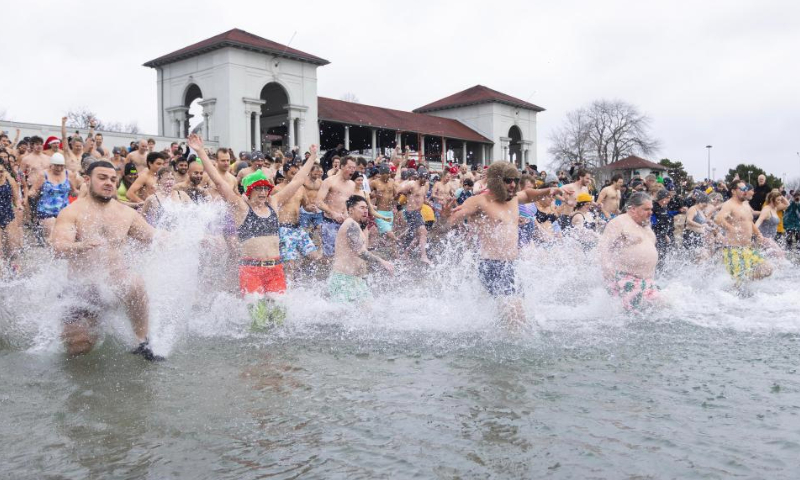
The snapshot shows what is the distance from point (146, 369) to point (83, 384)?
1.58 feet

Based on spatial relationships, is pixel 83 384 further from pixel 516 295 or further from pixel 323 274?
pixel 323 274

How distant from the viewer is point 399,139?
40.7m

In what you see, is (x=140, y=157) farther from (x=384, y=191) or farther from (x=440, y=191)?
(x=440, y=191)

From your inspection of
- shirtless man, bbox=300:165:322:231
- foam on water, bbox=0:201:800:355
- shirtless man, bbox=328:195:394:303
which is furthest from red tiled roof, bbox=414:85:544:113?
shirtless man, bbox=328:195:394:303

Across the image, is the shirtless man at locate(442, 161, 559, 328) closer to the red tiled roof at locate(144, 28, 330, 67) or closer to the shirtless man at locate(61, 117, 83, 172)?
the shirtless man at locate(61, 117, 83, 172)

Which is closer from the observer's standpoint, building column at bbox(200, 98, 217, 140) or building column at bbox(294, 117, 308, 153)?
building column at bbox(200, 98, 217, 140)

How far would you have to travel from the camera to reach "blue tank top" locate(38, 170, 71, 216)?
9461 millimetres

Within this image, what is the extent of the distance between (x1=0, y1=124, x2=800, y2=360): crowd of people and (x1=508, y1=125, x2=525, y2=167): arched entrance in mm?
38998

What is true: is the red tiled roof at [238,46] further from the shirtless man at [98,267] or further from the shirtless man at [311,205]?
the shirtless man at [98,267]

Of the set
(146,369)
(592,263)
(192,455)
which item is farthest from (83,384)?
(592,263)

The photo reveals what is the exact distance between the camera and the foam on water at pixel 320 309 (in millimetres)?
5961

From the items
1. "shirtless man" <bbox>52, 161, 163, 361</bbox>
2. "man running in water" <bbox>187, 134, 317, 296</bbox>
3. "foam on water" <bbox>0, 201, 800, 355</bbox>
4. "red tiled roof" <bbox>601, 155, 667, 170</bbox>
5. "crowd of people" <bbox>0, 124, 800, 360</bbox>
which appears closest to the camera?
"shirtless man" <bbox>52, 161, 163, 361</bbox>

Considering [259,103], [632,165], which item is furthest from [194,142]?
[632,165]

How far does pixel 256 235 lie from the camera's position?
6.45 meters
